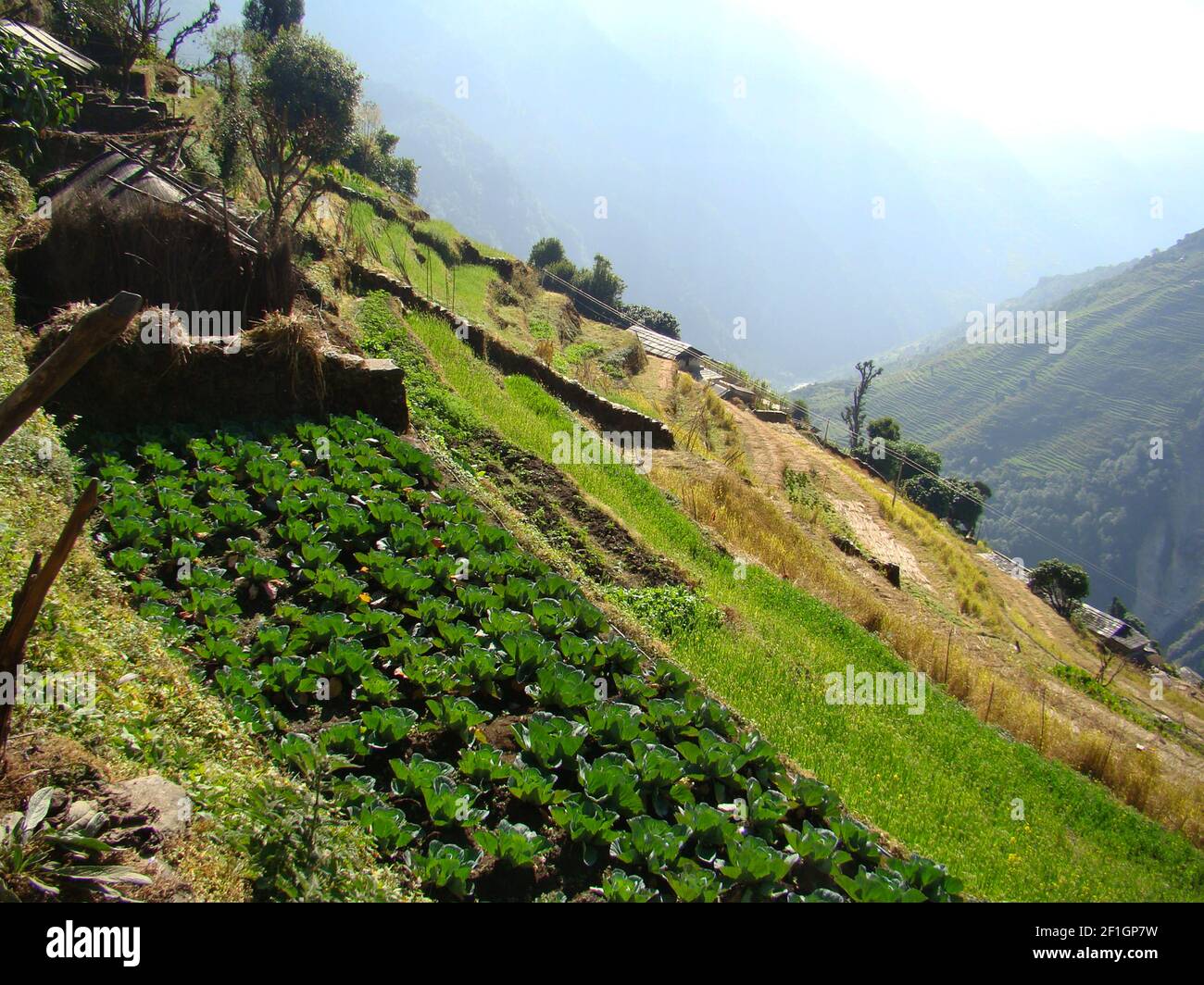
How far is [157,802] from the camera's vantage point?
12.3 feet

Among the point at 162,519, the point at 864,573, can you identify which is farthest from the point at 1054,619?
the point at 162,519

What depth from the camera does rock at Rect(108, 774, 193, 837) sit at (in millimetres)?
3654

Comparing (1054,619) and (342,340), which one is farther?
(1054,619)

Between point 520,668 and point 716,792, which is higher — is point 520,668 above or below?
above

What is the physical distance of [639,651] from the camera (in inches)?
283

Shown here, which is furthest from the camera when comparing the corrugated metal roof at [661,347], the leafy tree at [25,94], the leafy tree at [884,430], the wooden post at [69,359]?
the leafy tree at [884,430]

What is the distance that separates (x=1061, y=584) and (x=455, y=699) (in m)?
50.0

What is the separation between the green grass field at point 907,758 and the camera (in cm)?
718

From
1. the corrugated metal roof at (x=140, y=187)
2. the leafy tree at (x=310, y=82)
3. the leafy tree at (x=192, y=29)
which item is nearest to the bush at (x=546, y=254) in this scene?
the leafy tree at (x=310, y=82)

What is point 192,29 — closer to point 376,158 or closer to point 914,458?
point 376,158

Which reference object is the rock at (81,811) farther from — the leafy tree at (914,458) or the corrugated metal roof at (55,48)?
the leafy tree at (914,458)

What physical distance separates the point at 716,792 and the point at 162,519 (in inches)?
212

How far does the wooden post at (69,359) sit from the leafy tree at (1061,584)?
167 feet
